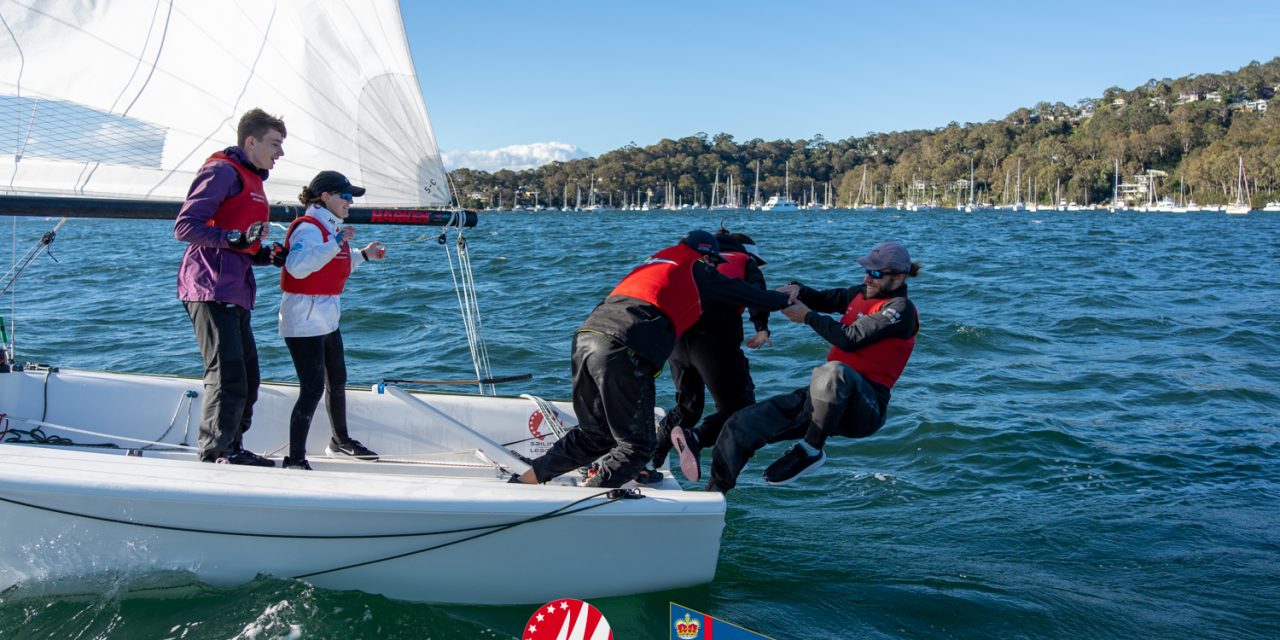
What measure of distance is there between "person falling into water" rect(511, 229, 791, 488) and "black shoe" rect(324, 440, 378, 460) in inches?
45.0

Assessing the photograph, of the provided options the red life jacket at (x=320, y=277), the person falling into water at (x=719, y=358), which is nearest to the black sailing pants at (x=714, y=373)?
the person falling into water at (x=719, y=358)

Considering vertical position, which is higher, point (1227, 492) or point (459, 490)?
point (459, 490)

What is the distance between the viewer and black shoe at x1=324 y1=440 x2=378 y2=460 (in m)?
4.42

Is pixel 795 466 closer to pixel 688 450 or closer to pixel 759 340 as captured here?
pixel 688 450

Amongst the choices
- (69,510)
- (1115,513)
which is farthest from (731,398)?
(69,510)

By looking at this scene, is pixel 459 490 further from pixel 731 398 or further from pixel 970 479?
pixel 970 479

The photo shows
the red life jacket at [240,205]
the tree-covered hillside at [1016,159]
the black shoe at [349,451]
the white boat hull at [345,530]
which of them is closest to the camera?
the white boat hull at [345,530]

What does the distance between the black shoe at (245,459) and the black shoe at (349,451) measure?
654 mm

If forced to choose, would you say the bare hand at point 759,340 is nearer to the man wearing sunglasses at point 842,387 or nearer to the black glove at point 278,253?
the man wearing sunglasses at point 842,387

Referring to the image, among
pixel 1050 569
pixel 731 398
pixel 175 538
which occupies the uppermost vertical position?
pixel 731 398

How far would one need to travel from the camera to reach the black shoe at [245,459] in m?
3.60

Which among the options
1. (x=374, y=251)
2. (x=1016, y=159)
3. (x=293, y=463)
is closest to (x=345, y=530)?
(x=293, y=463)

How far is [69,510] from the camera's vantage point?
314 cm

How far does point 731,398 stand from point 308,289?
74.4 inches
